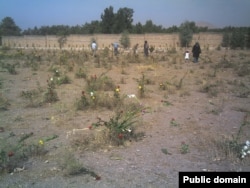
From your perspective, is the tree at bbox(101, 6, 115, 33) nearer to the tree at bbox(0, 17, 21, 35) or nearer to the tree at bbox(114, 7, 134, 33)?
the tree at bbox(114, 7, 134, 33)

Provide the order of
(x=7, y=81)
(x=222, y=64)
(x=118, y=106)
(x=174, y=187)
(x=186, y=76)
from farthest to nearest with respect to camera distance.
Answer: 1. (x=222, y=64)
2. (x=186, y=76)
3. (x=7, y=81)
4. (x=118, y=106)
5. (x=174, y=187)

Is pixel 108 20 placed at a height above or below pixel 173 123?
above

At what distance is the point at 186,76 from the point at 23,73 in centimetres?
771

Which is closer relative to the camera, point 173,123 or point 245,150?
point 245,150

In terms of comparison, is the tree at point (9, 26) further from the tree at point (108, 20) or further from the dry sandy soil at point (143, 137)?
the dry sandy soil at point (143, 137)

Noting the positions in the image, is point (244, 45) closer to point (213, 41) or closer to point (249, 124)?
point (213, 41)

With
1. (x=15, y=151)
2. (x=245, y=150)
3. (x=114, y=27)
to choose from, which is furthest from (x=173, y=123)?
(x=114, y=27)

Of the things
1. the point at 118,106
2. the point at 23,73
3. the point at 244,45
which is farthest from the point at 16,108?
the point at 244,45

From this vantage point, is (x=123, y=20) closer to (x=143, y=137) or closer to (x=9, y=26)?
(x=9, y=26)

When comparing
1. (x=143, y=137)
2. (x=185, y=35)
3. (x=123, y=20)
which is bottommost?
(x=143, y=137)

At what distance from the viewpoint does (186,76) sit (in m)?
14.8

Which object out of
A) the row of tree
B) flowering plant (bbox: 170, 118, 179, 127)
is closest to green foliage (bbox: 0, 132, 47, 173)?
flowering plant (bbox: 170, 118, 179, 127)

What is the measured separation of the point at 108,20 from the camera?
6353cm

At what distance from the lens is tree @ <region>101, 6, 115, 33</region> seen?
207 ft
